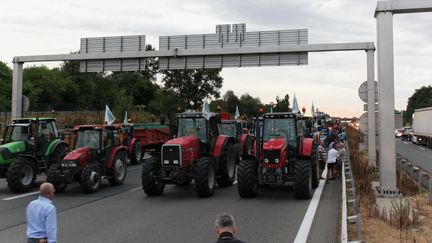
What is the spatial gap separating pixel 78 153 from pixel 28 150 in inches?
82.9

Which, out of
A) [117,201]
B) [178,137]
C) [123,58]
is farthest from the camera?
[123,58]

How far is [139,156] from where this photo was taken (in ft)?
84.1

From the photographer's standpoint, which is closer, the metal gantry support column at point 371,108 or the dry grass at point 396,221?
the dry grass at point 396,221

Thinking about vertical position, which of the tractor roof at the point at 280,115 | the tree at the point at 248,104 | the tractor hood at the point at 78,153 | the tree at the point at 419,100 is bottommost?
the tractor hood at the point at 78,153

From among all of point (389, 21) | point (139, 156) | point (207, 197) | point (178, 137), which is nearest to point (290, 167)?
point (207, 197)

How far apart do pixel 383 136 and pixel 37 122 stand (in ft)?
36.4

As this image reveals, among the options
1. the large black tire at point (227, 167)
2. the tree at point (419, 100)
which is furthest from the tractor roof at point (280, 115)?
the tree at point (419, 100)

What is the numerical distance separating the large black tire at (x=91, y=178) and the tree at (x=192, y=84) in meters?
65.7

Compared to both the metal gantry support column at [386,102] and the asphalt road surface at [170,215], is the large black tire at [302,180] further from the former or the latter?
the metal gantry support column at [386,102]

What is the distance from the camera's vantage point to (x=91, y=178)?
574 inches

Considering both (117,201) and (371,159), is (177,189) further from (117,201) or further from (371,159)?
(371,159)

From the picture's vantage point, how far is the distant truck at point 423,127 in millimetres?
44794

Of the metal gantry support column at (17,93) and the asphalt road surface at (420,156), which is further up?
the metal gantry support column at (17,93)

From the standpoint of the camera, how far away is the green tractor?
14805mm
